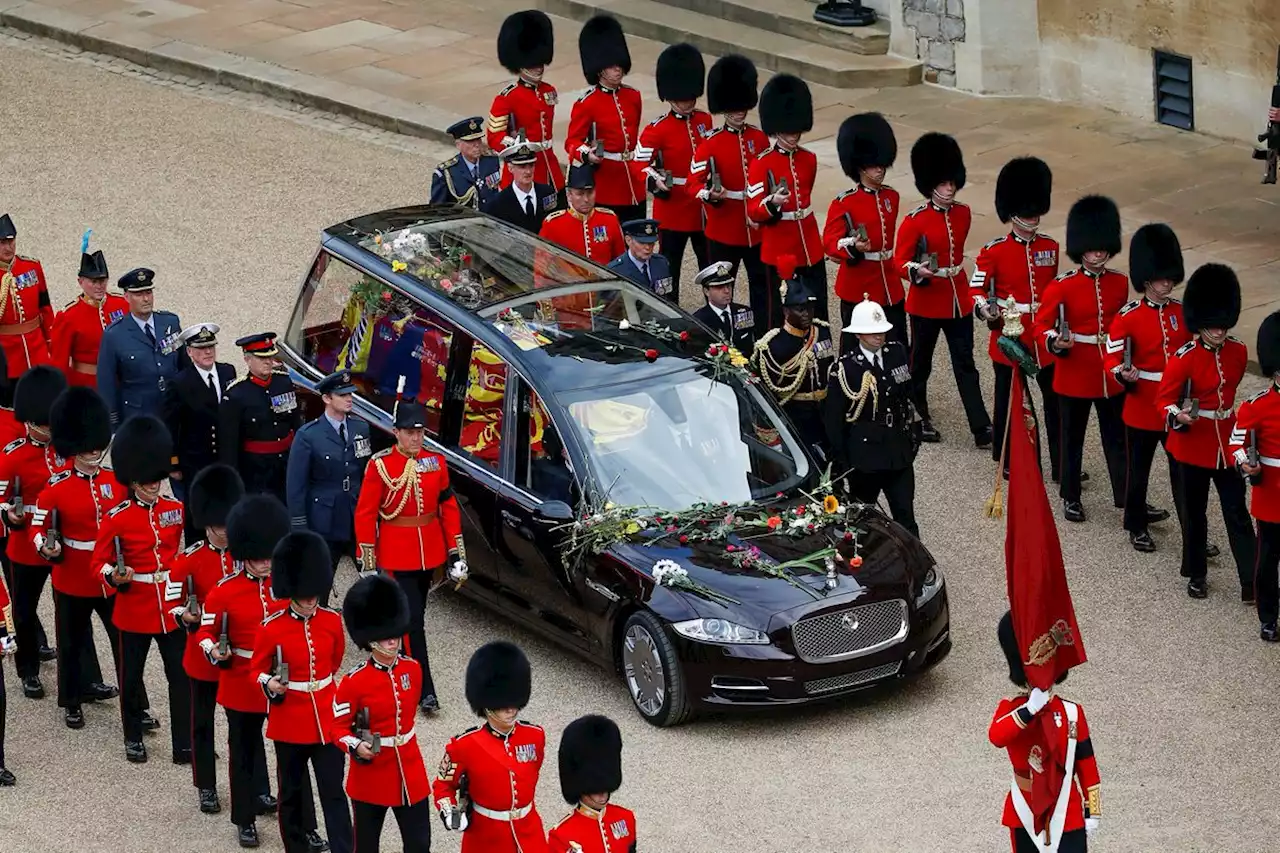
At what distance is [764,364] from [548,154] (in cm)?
403

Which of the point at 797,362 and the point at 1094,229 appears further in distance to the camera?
the point at 1094,229

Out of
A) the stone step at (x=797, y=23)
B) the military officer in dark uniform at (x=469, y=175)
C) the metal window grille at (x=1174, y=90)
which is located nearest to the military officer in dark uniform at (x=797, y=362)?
the military officer in dark uniform at (x=469, y=175)

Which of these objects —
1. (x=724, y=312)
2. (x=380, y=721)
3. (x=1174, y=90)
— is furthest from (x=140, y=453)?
(x=1174, y=90)

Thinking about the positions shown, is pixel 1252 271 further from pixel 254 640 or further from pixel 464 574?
pixel 254 640

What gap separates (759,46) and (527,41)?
14.0 ft

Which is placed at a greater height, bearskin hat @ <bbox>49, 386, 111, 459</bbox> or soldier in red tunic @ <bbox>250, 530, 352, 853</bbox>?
bearskin hat @ <bbox>49, 386, 111, 459</bbox>

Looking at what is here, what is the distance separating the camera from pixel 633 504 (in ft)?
38.7

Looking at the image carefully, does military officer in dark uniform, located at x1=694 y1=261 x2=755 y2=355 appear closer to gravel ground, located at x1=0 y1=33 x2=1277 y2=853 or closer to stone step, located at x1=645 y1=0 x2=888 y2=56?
gravel ground, located at x1=0 y1=33 x2=1277 y2=853

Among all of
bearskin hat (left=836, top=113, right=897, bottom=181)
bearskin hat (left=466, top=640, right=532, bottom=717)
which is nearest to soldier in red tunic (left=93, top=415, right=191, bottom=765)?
bearskin hat (left=466, top=640, right=532, bottom=717)

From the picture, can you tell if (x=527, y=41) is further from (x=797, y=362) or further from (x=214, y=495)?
(x=214, y=495)

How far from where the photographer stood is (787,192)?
50.1 feet

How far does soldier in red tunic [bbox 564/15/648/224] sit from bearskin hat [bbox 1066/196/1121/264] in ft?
12.2

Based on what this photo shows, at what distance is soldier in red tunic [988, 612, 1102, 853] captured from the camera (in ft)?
30.2

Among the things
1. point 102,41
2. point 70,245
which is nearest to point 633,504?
point 70,245
